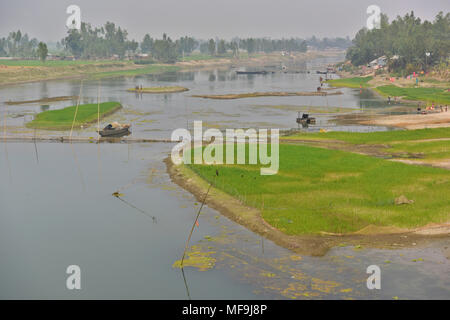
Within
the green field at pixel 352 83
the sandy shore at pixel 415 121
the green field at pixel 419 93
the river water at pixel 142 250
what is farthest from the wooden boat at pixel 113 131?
the green field at pixel 352 83

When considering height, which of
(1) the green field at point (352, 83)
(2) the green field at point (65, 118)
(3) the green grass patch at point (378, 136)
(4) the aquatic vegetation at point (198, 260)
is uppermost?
(1) the green field at point (352, 83)

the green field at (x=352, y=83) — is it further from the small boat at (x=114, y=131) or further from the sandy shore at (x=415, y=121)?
the small boat at (x=114, y=131)

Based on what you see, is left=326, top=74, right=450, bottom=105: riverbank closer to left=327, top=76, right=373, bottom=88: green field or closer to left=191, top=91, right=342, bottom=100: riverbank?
left=327, top=76, right=373, bottom=88: green field

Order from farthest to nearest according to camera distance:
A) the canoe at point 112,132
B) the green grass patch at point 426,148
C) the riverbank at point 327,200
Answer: the canoe at point 112,132 → the green grass patch at point 426,148 → the riverbank at point 327,200

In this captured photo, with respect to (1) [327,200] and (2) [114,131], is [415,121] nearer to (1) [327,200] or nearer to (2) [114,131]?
A: (2) [114,131]

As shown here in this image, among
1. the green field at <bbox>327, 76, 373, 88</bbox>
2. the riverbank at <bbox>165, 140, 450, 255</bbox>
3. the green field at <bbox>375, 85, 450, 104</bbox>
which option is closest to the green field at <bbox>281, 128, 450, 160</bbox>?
the riverbank at <bbox>165, 140, 450, 255</bbox>

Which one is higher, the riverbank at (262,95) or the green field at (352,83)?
the green field at (352,83)
